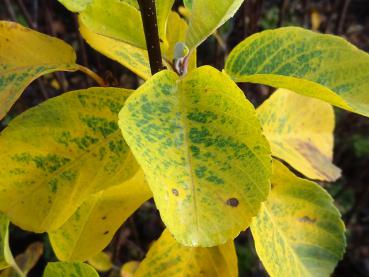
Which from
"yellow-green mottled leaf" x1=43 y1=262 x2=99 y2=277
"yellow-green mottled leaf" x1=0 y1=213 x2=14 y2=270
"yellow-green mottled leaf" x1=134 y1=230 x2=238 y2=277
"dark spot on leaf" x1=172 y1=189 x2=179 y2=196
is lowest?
"yellow-green mottled leaf" x1=134 y1=230 x2=238 y2=277

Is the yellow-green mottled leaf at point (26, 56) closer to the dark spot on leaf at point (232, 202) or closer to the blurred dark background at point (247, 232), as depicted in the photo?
the dark spot on leaf at point (232, 202)

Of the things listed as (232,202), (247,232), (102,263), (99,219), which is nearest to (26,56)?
(99,219)

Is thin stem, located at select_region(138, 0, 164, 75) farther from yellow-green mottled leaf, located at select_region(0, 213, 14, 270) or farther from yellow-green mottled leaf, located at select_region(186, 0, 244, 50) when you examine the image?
yellow-green mottled leaf, located at select_region(0, 213, 14, 270)

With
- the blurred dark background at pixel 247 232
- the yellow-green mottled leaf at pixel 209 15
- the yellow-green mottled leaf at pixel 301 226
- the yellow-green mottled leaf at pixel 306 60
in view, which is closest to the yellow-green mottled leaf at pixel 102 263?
the blurred dark background at pixel 247 232

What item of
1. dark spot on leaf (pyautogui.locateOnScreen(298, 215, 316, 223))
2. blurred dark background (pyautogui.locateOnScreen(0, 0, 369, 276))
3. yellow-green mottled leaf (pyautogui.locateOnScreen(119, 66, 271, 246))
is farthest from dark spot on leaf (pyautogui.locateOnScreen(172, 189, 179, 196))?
blurred dark background (pyautogui.locateOnScreen(0, 0, 369, 276))

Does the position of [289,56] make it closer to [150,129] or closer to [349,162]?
→ [150,129]

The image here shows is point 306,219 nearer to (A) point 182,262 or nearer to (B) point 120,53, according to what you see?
(A) point 182,262
